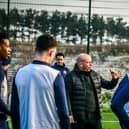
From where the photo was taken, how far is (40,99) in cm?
632

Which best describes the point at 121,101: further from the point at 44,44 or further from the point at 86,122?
the point at 86,122

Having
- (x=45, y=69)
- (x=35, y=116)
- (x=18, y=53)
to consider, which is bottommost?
(x=18, y=53)

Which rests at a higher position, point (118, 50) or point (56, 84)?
point (56, 84)

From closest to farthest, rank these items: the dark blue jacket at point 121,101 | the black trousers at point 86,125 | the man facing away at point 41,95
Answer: the dark blue jacket at point 121,101
the man facing away at point 41,95
the black trousers at point 86,125

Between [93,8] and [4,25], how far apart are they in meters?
2.94

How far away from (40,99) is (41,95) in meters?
0.04

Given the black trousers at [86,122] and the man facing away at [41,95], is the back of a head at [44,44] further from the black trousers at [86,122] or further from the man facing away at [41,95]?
the black trousers at [86,122]

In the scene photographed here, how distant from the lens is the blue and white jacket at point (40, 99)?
626cm

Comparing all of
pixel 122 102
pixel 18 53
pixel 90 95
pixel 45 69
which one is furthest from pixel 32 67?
pixel 18 53

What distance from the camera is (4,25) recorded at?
21016 mm

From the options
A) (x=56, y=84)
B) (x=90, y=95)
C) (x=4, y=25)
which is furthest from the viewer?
(x=4, y=25)

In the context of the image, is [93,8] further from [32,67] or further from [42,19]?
[32,67]

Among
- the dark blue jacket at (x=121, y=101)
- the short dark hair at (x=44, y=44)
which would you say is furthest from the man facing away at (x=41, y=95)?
the dark blue jacket at (x=121, y=101)

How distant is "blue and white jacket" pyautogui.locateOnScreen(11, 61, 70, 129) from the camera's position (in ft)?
20.5
